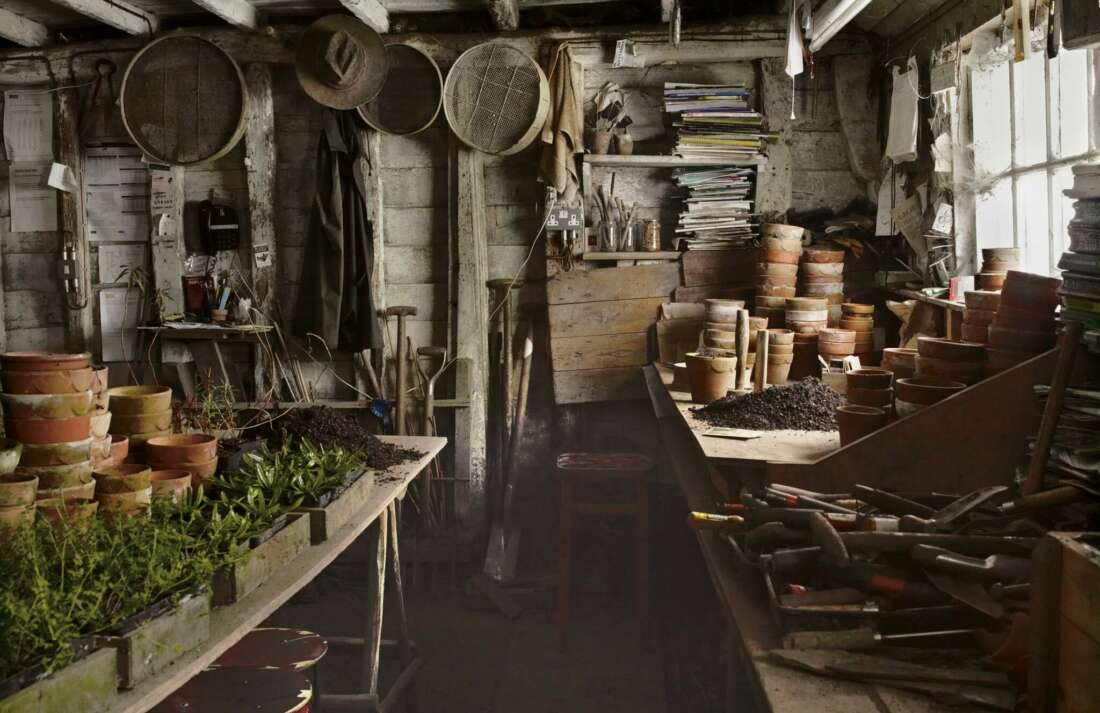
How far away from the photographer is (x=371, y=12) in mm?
5207

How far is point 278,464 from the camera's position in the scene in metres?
3.04

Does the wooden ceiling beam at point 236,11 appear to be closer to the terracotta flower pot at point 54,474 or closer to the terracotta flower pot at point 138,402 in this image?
the terracotta flower pot at point 138,402

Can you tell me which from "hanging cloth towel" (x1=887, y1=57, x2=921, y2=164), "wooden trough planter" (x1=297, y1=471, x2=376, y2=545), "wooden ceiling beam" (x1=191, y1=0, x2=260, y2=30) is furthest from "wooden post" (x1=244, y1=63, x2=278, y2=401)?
"hanging cloth towel" (x1=887, y1=57, x2=921, y2=164)

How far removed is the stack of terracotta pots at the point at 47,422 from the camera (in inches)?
96.9

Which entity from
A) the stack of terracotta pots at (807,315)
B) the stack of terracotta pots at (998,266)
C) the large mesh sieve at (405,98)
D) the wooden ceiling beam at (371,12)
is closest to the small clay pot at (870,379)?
the stack of terracotta pots at (998,266)

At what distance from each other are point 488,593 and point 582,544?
0.72 metres

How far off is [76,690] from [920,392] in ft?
7.79

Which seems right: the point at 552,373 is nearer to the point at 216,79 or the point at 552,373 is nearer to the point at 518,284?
the point at 518,284

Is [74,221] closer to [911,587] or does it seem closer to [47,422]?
[47,422]

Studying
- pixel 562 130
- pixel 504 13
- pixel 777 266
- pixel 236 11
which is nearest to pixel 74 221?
pixel 236 11

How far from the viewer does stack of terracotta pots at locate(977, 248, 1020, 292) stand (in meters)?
3.55

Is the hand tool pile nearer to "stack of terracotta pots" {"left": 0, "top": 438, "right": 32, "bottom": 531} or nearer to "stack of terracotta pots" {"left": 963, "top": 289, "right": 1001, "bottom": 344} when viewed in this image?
"stack of terracotta pots" {"left": 963, "top": 289, "right": 1001, "bottom": 344}

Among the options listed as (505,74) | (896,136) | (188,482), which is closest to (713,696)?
(188,482)

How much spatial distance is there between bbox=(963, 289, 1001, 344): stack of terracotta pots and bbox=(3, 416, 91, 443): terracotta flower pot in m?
2.83
